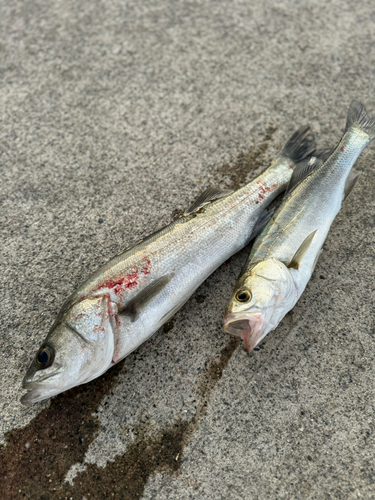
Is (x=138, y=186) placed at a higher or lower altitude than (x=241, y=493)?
higher

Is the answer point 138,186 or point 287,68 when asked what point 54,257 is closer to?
point 138,186

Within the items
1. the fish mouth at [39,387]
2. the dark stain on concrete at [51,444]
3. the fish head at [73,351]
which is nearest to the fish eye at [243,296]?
the fish head at [73,351]

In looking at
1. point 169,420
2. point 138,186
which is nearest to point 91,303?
point 169,420

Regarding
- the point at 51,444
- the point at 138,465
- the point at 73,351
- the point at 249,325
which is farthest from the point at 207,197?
the point at 51,444

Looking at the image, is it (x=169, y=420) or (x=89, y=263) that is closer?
(x=169, y=420)

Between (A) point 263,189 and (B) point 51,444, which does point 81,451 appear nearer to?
(B) point 51,444

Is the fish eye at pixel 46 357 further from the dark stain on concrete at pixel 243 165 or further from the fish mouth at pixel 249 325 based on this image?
the dark stain on concrete at pixel 243 165

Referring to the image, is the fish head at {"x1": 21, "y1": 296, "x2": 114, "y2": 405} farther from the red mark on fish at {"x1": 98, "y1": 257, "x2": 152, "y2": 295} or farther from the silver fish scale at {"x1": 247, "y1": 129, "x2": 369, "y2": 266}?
the silver fish scale at {"x1": 247, "y1": 129, "x2": 369, "y2": 266}
